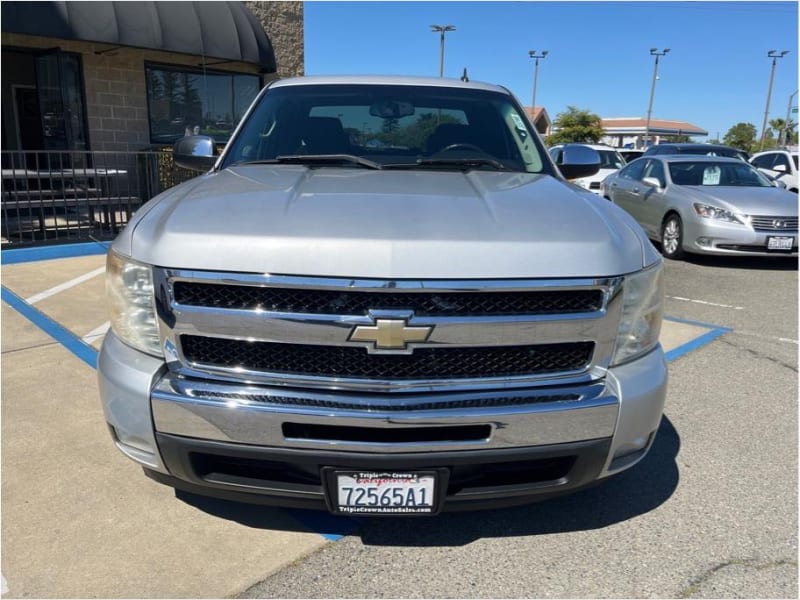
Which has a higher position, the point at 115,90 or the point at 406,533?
the point at 115,90

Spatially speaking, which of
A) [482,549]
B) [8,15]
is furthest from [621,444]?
[8,15]

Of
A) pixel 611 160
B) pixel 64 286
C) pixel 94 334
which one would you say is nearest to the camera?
pixel 94 334

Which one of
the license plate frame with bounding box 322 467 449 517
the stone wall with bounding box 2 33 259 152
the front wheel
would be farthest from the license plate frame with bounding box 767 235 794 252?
the stone wall with bounding box 2 33 259 152

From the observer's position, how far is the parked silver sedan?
27.9ft

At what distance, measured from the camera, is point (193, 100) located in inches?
507

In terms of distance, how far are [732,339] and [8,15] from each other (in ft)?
34.0

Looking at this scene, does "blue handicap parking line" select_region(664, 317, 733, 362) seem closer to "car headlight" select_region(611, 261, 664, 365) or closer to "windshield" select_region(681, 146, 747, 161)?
"car headlight" select_region(611, 261, 664, 365)

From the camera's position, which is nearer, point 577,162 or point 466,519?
point 466,519

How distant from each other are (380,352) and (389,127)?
193 centimetres

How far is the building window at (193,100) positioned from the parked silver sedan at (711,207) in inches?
323

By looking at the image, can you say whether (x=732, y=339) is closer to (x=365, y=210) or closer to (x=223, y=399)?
(x=365, y=210)

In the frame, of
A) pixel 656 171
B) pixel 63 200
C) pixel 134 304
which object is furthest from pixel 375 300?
pixel 656 171

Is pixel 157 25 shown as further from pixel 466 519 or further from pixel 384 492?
pixel 384 492

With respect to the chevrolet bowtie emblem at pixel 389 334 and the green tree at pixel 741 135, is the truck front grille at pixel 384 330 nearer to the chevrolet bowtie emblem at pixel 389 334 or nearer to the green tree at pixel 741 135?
the chevrolet bowtie emblem at pixel 389 334
